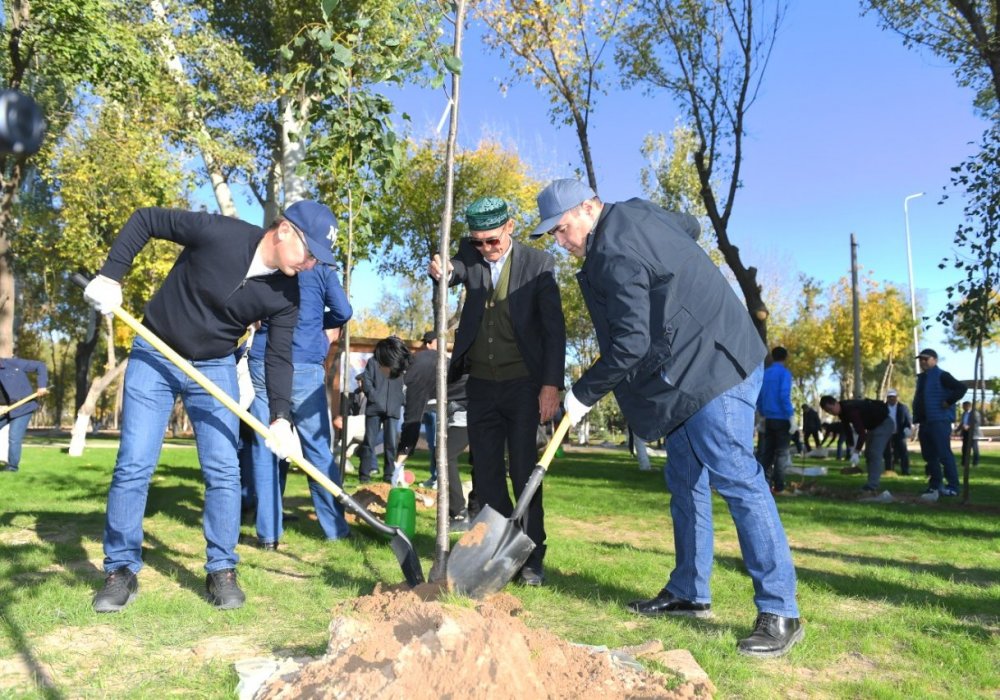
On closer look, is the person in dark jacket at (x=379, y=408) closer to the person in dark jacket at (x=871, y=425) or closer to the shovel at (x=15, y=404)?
the shovel at (x=15, y=404)

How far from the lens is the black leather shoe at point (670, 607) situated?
11.8 feet

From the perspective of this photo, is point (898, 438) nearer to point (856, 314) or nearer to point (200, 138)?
point (856, 314)

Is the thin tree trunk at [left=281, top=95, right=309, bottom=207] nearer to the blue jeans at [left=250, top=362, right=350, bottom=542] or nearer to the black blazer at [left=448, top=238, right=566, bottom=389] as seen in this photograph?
the blue jeans at [left=250, top=362, right=350, bottom=542]

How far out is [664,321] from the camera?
126 inches

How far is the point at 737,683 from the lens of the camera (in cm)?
267

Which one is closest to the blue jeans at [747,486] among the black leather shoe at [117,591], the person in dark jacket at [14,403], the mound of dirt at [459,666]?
the mound of dirt at [459,666]

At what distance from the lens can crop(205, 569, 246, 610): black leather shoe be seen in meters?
3.49

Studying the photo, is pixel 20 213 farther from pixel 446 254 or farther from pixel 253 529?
pixel 446 254

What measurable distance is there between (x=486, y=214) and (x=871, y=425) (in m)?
8.65

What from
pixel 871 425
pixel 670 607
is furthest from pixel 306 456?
pixel 871 425

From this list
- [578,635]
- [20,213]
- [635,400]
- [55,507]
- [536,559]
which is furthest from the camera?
[20,213]

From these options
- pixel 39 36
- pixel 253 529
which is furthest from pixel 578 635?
pixel 39 36

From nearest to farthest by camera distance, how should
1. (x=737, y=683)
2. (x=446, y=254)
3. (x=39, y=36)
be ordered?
1. (x=737, y=683)
2. (x=446, y=254)
3. (x=39, y=36)

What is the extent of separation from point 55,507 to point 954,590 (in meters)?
6.51
